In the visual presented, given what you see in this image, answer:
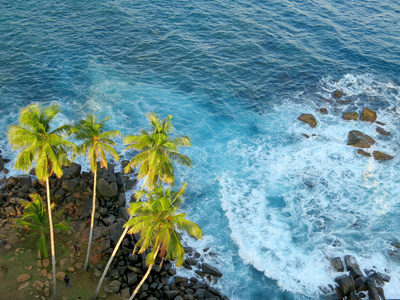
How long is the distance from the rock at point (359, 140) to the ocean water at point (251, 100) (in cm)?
94

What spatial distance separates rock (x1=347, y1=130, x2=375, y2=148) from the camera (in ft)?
173

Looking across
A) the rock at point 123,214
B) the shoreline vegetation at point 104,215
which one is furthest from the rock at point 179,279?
the rock at point 123,214

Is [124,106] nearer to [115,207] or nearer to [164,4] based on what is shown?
[115,207]

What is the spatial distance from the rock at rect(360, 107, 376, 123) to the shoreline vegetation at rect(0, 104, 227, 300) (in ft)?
121

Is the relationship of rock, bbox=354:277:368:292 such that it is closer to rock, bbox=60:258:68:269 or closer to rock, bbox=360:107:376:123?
rock, bbox=60:258:68:269

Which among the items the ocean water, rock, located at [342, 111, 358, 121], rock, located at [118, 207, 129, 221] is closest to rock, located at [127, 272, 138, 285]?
the ocean water

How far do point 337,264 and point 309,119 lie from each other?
25572mm

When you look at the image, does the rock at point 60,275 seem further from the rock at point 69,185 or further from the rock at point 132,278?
the rock at point 69,185

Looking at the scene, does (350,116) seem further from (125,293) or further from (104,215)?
(125,293)

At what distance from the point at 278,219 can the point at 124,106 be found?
30.9 metres

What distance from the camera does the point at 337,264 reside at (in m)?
37.8

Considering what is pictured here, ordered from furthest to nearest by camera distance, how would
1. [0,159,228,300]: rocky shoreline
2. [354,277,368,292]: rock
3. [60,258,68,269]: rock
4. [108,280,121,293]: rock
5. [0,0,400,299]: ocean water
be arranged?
1. [0,0,400,299]: ocean water
2. [60,258,68,269]: rock
3. [354,277,368,292]: rock
4. [0,159,228,300]: rocky shoreline
5. [108,280,121,293]: rock

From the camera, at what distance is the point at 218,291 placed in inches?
1384

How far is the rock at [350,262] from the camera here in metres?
37.4
